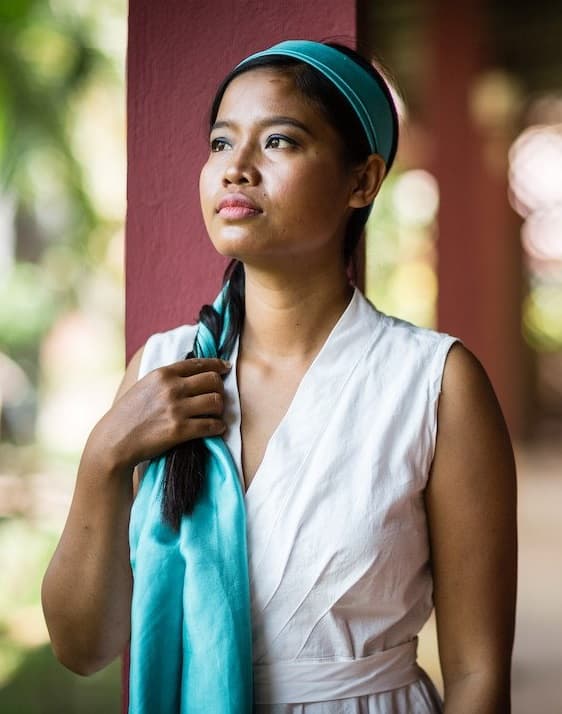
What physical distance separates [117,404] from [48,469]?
2460mm

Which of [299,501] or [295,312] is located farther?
[295,312]

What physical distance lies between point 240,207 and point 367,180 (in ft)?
0.84

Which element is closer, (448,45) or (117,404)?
(117,404)

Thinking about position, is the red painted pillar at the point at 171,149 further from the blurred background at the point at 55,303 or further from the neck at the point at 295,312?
the blurred background at the point at 55,303

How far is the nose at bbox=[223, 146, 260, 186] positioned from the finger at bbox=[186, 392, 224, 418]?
32 centimetres

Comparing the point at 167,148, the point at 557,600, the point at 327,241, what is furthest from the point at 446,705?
the point at 557,600

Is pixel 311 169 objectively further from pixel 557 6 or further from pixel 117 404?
pixel 557 6

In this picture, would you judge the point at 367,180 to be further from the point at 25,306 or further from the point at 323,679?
the point at 25,306

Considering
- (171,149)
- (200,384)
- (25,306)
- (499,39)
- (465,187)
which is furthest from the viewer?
(499,39)

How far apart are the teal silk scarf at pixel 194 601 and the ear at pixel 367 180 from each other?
1.46ft

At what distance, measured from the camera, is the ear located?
151cm

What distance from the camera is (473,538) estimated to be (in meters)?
1.37

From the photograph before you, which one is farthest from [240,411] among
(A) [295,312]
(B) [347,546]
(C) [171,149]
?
(C) [171,149]

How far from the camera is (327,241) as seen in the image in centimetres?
149
